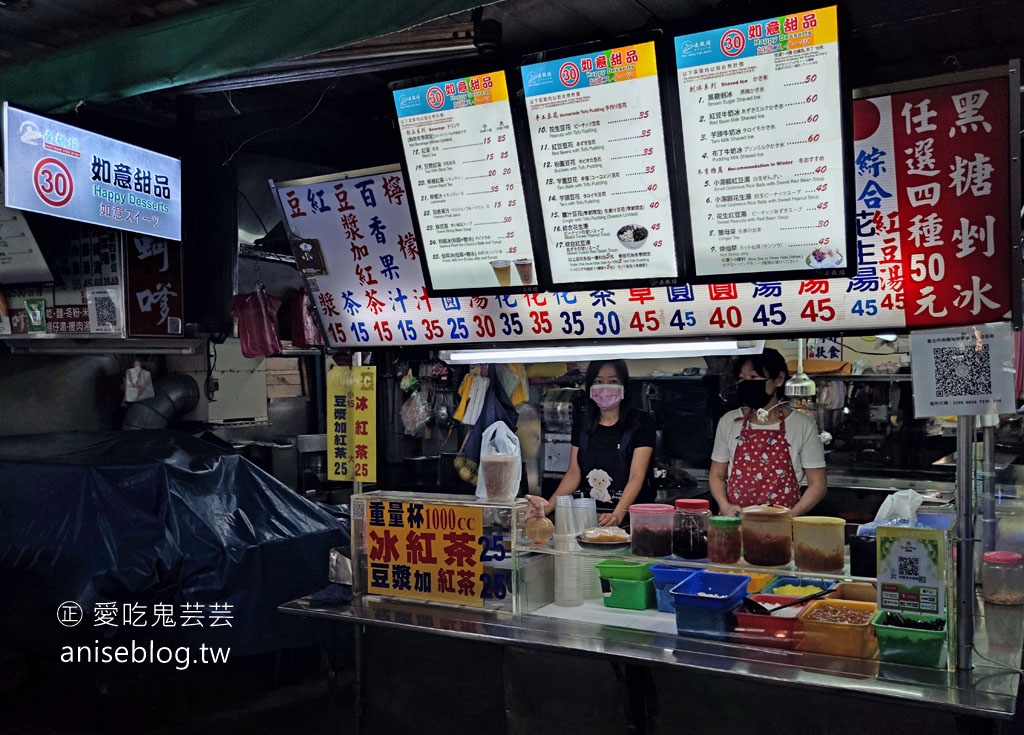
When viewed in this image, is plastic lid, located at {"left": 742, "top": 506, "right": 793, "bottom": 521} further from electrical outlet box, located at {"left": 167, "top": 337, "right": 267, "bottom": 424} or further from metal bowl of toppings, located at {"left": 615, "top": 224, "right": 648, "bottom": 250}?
electrical outlet box, located at {"left": 167, "top": 337, "right": 267, "bottom": 424}

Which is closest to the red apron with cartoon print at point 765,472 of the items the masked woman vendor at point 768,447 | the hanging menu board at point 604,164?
the masked woman vendor at point 768,447

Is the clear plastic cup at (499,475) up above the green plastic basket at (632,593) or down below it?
above

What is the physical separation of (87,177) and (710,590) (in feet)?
12.9

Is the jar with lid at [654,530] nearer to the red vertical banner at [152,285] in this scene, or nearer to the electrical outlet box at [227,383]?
the red vertical banner at [152,285]

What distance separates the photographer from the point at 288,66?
12.6 ft

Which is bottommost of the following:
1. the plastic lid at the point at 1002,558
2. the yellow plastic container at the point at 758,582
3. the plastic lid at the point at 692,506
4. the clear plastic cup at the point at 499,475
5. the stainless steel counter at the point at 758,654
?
the stainless steel counter at the point at 758,654

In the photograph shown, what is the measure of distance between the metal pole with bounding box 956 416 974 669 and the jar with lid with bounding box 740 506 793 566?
583mm

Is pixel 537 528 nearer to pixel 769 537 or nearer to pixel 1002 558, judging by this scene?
pixel 769 537

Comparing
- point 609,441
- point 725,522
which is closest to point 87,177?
point 609,441

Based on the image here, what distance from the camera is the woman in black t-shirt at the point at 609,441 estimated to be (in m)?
5.53

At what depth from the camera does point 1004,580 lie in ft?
10.9

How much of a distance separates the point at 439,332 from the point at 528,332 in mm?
509

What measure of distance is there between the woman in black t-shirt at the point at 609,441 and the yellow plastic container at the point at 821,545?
2263 millimetres

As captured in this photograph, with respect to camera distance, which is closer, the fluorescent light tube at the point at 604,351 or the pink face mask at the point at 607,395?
the fluorescent light tube at the point at 604,351
